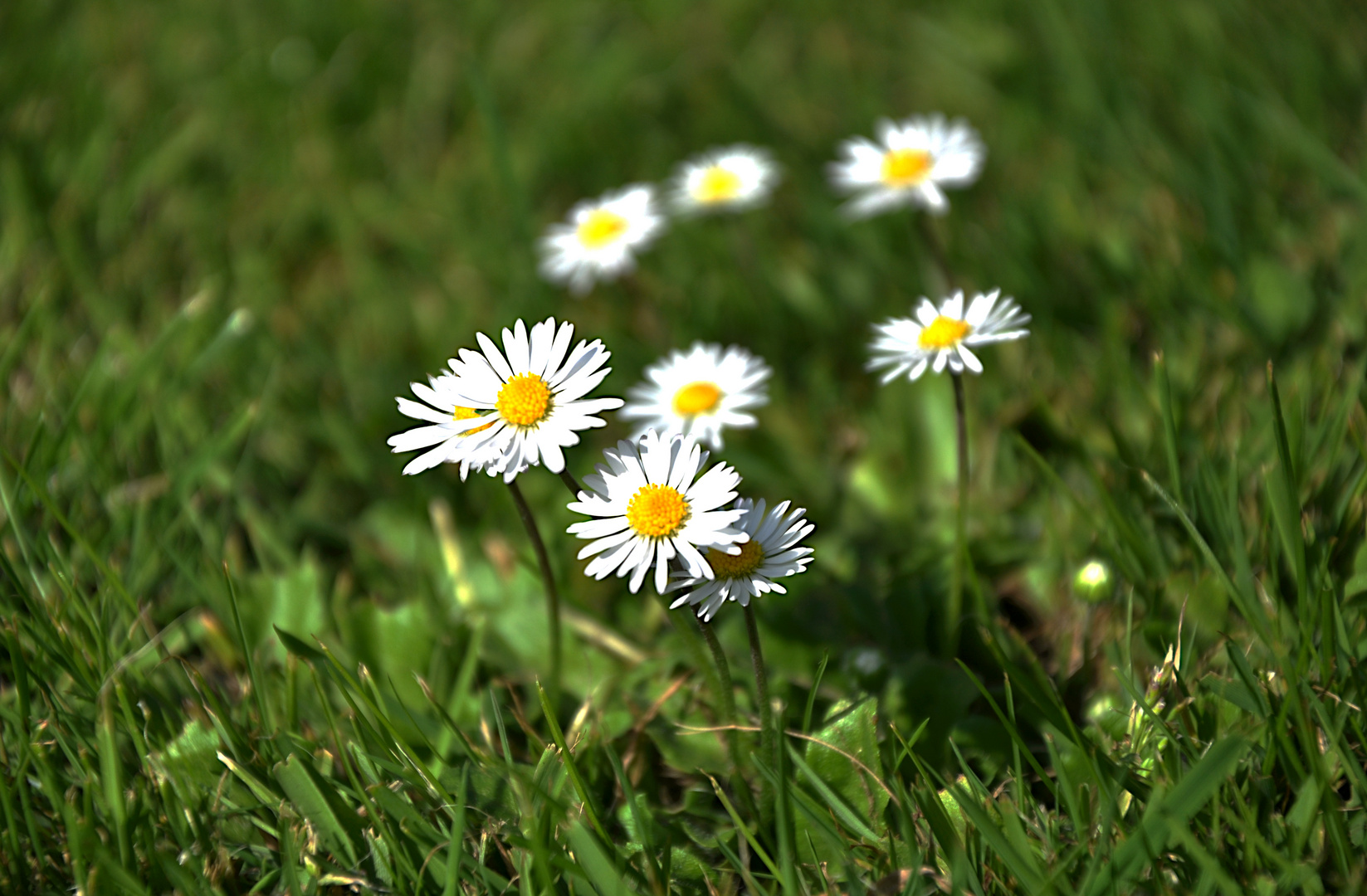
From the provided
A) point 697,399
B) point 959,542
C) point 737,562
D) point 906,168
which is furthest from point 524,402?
point 906,168

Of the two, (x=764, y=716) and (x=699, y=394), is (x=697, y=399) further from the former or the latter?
(x=764, y=716)

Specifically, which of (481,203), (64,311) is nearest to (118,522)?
(64,311)

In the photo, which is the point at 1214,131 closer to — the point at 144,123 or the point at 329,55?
the point at 329,55

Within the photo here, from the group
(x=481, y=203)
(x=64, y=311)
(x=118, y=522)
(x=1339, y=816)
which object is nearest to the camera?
(x=1339, y=816)

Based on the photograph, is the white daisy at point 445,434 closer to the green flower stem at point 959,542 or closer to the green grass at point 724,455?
the green grass at point 724,455

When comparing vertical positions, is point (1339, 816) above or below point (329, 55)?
below

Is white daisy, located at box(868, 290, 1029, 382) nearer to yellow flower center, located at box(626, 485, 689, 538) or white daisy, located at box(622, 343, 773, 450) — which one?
white daisy, located at box(622, 343, 773, 450)

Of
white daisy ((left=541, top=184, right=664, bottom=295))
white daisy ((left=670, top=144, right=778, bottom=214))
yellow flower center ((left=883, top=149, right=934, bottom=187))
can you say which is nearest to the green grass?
white daisy ((left=541, top=184, right=664, bottom=295))
